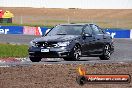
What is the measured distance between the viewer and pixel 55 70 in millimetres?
15383

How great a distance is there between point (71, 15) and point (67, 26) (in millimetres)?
69479

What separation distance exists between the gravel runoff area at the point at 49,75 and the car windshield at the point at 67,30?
12.3 ft

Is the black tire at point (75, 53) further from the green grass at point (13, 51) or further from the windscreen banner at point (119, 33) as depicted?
the windscreen banner at point (119, 33)

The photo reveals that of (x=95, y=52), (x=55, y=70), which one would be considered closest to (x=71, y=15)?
(x=95, y=52)

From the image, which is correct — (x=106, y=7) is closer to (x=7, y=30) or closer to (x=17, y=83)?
(x=7, y=30)

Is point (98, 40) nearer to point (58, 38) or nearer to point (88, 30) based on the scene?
point (88, 30)

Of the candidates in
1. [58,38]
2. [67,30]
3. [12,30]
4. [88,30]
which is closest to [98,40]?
[88,30]

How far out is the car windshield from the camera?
20.6m

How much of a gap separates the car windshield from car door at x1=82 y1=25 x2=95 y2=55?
9.3 inches

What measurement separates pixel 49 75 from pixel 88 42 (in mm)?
7020

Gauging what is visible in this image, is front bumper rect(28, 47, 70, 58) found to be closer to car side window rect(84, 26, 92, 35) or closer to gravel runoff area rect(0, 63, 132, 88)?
car side window rect(84, 26, 92, 35)
